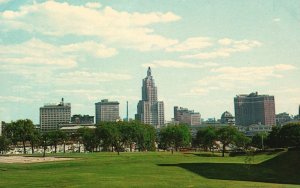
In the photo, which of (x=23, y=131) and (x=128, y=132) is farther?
(x=23, y=131)

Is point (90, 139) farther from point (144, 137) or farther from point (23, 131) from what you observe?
point (23, 131)

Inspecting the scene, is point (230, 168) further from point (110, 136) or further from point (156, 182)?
point (110, 136)

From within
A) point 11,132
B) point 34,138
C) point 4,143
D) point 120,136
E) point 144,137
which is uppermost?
point 11,132

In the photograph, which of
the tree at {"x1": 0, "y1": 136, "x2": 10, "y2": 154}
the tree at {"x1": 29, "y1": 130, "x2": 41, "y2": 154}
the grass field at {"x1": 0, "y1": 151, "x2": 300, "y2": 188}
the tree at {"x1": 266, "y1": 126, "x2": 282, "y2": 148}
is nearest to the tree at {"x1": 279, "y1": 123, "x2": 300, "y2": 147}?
the tree at {"x1": 266, "y1": 126, "x2": 282, "y2": 148}

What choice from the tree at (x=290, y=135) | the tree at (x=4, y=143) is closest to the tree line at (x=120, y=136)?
the tree at (x=4, y=143)

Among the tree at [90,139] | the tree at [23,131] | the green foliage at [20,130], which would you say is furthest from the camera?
the green foliage at [20,130]

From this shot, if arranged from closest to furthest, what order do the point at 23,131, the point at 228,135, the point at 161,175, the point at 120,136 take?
the point at 161,175
the point at 228,135
the point at 120,136
the point at 23,131

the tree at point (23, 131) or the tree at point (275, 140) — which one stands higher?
the tree at point (23, 131)

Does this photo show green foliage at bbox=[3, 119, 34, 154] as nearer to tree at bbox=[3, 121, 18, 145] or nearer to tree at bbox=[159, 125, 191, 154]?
tree at bbox=[3, 121, 18, 145]

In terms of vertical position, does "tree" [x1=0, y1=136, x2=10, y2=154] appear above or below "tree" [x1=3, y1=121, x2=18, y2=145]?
below

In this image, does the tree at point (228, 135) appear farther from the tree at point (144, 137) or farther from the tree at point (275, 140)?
the tree at point (144, 137)

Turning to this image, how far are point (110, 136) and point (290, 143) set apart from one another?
62.8 m

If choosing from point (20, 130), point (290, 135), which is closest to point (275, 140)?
point (290, 135)

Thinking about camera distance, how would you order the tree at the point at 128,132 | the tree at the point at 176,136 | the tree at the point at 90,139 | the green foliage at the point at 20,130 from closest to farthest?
the tree at the point at 128,132, the tree at the point at 90,139, the green foliage at the point at 20,130, the tree at the point at 176,136
